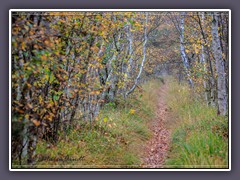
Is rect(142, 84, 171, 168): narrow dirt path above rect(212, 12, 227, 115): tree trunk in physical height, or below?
below

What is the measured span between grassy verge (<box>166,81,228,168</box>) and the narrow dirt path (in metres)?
0.17

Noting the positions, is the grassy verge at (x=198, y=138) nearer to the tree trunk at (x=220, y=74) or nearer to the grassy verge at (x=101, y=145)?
the tree trunk at (x=220, y=74)

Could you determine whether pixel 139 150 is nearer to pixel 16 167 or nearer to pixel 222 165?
pixel 222 165

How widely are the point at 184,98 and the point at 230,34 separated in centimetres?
485

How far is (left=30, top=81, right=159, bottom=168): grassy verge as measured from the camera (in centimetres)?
541

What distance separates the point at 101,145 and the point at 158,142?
154 centimetres

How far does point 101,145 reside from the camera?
641cm

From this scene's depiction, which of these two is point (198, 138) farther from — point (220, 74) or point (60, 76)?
point (60, 76)

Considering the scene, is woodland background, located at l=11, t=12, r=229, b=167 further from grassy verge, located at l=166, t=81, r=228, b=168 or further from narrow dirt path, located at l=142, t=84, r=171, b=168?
narrow dirt path, located at l=142, t=84, r=171, b=168

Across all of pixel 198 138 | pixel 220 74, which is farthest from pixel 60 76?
pixel 220 74

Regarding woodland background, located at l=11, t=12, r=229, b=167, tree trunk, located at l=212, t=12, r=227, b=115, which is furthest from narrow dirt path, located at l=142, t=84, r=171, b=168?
tree trunk, located at l=212, t=12, r=227, b=115

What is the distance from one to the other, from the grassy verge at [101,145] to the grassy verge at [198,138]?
2.53ft

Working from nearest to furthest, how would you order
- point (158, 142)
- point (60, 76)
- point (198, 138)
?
point (60, 76)
point (198, 138)
point (158, 142)
